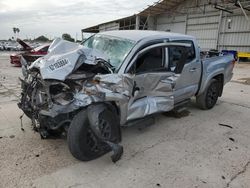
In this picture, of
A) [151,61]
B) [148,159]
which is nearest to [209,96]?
[151,61]

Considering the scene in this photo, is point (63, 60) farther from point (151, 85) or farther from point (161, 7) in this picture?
point (161, 7)

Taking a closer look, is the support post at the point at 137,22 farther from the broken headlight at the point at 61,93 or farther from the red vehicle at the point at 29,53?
the broken headlight at the point at 61,93

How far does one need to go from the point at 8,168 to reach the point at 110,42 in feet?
8.43

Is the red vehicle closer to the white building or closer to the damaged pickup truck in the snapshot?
the damaged pickup truck

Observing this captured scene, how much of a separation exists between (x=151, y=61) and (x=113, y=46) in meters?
0.72

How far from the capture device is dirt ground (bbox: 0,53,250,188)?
2.93m

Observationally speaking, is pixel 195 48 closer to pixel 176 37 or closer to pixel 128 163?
pixel 176 37

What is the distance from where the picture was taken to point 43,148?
365 cm

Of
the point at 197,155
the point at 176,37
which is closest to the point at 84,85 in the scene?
the point at 197,155

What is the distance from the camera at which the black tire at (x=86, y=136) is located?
3.04 metres

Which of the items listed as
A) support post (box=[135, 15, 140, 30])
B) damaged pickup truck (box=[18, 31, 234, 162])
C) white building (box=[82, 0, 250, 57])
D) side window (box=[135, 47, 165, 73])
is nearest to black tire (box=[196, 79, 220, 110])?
damaged pickup truck (box=[18, 31, 234, 162])

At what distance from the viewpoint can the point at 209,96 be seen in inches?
230

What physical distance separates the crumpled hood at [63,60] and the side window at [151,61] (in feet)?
2.41

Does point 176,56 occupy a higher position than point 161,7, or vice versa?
point 161,7
